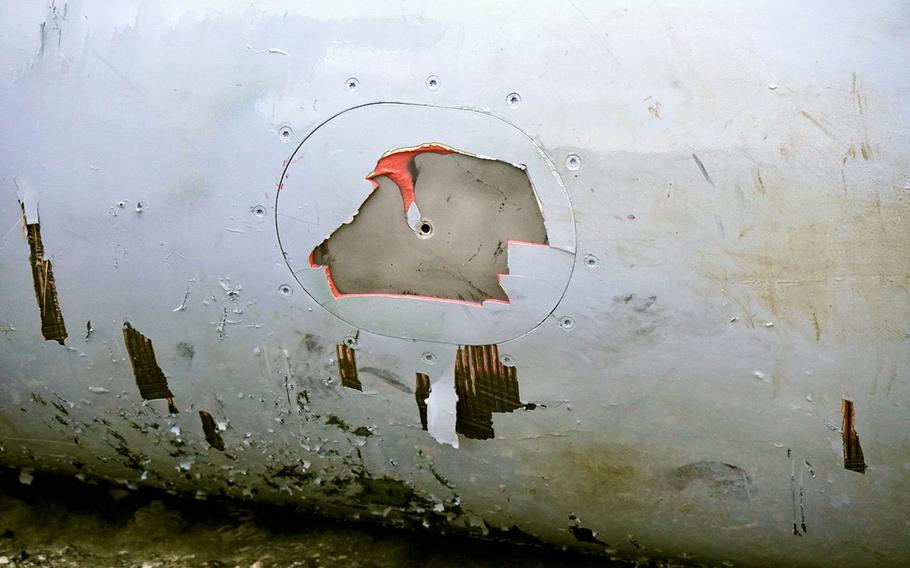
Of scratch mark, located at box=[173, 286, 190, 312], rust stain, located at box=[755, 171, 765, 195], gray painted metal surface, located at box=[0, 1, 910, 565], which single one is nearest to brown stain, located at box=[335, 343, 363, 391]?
gray painted metal surface, located at box=[0, 1, 910, 565]

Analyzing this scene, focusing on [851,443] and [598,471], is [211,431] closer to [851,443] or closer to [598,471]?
[598,471]

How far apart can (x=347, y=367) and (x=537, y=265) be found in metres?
0.32

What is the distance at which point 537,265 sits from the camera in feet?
3.69

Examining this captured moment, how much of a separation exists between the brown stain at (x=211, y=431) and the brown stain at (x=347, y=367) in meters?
0.25

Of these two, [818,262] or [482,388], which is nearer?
[818,262]

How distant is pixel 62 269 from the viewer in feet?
4.24

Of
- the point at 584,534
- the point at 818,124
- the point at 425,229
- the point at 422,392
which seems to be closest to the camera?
the point at 818,124

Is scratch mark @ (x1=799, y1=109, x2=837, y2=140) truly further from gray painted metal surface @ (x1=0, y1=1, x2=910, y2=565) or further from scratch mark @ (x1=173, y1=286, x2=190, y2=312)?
scratch mark @ (x1=173, y1=286, x2=190, y2=312)

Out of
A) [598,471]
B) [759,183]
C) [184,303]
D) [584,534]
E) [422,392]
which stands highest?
[759,183]

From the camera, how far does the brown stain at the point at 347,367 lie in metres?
1.24

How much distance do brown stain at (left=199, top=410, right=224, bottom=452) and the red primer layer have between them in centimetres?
49

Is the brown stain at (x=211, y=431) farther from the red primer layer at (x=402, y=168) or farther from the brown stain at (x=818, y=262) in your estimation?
the brown stain at (x=818, y=262)

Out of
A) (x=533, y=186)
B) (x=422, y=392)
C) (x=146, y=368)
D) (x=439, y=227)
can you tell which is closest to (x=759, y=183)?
(x=533, y=186)

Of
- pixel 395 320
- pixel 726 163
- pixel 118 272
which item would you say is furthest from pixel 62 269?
pixel 726 163
